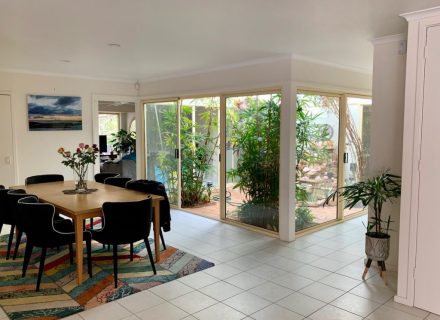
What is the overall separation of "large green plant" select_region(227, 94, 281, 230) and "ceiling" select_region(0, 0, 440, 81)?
0.76m

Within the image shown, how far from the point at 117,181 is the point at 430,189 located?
3.89m

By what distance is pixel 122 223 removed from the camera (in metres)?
3.52

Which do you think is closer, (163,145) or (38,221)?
(38,221)

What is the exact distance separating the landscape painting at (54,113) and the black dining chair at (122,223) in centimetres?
348

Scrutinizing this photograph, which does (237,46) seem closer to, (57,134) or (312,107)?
(312,107)

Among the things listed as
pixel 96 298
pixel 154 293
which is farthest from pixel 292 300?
pixel 96 298

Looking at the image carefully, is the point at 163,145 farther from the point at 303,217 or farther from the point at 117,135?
the point at 117,135

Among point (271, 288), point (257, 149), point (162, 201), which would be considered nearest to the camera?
point (271, 288)

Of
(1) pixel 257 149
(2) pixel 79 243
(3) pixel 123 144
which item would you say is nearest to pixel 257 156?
(1) pixel 257 149

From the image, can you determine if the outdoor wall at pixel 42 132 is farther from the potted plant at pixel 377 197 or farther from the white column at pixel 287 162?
the potted plant at pixel 377 197

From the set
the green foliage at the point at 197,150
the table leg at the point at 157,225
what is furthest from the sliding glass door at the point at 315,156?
the green foliage at the point at 197,150

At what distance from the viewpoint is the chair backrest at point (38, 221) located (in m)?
3.38

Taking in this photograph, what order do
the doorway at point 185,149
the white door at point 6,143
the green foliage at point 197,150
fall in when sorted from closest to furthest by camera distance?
the white door at point 6,143 → the doorway at point 185,149 → the green foliage at point 197,150

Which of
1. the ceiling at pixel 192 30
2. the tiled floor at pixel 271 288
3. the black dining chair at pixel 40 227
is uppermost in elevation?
the ceiling at pixel 192 30
